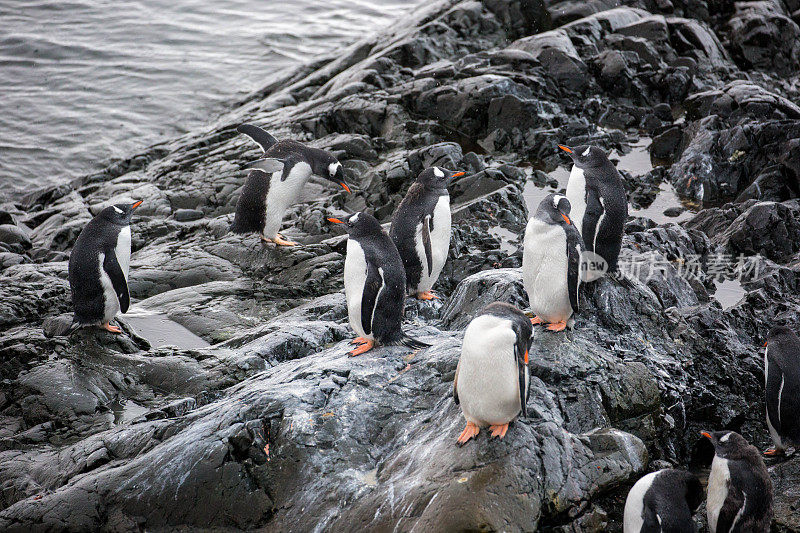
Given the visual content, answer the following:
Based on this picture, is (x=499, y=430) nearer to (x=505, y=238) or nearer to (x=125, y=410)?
(x=125, y=410)

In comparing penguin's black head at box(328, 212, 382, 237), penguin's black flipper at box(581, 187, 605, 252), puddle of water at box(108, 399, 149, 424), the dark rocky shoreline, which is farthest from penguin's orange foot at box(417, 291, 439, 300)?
puddle of water at box(108, 399, 149, 424)

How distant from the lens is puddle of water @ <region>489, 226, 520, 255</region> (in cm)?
916

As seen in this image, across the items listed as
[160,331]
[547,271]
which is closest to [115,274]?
[160,331]

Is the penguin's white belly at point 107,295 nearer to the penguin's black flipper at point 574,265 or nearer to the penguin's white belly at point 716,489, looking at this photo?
the penguin's black flipper at point 574,265

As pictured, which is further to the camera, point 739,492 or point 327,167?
point 327,167

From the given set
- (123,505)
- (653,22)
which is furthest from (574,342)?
(653,22)

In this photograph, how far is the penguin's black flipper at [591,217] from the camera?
672 cm

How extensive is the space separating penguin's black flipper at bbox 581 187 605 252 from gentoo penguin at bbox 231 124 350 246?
12.8ft

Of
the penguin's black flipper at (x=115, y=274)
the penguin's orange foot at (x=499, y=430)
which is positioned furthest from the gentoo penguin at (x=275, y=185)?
the penguin's orange foot at (x=499, y=430)

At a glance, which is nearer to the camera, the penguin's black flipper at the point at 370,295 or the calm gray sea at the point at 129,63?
the penguin's black flipper at the point at 370,295

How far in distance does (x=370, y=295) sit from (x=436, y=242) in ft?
6.21

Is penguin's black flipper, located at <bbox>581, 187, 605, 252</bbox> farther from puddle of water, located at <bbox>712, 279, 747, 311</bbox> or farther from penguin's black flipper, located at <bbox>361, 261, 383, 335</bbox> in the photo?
puddle of water, located at <bbox>712, 279, 747, 311</bbox>

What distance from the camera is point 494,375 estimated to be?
15.1 ft

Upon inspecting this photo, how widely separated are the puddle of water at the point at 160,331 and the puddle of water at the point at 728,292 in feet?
19.2
